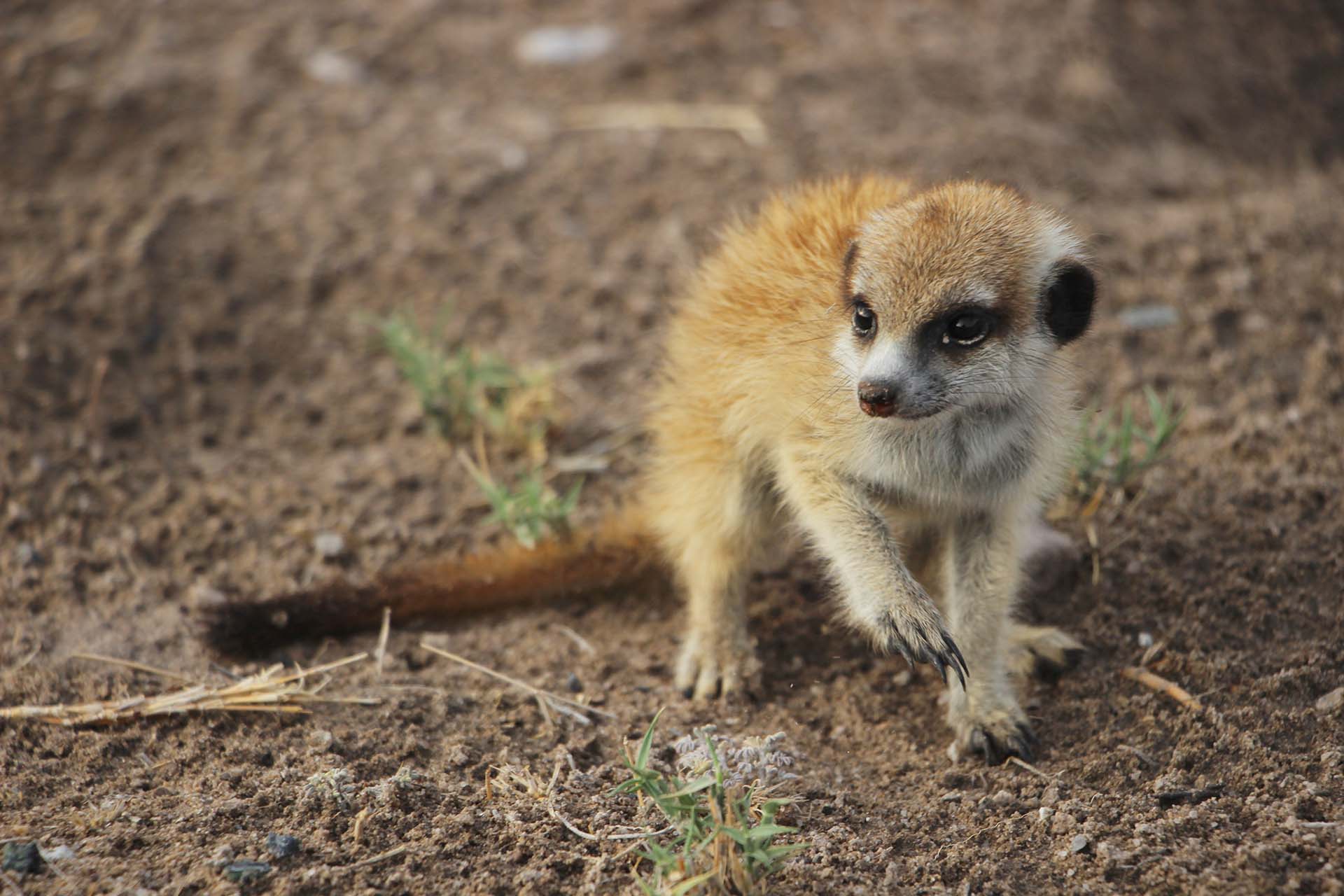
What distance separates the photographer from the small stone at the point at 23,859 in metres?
2.62

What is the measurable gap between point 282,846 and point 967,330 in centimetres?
198

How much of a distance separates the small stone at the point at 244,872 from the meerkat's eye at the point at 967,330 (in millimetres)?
1951

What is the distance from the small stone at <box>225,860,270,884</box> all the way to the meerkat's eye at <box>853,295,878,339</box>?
73.1 inches

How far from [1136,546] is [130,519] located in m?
3.25

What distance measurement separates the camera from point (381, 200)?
5.65 m

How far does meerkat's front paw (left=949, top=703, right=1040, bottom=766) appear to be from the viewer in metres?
3.26

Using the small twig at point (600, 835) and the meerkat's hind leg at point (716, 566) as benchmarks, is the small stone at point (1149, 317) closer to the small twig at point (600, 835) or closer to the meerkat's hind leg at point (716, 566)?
the meerkat's hind leg at point (716, 566)

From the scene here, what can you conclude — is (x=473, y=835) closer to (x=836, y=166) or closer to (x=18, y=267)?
(x=18, y=267)

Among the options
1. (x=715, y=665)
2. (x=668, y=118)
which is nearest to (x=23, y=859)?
(x=715, y=665)

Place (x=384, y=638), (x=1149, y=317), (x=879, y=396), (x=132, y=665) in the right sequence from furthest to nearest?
(x=1149, y=317) → (x=384, y=638) → (x=132, y=665) → (x=879, y=396)

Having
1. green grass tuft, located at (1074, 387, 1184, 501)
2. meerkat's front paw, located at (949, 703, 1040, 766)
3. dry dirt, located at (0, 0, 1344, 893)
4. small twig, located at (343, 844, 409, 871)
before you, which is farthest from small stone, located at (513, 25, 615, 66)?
small twig, located at (343, 844, 409, 871)

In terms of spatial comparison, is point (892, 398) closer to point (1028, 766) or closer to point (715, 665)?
point (1028, 766)

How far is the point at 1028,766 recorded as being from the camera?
3189 millimetres

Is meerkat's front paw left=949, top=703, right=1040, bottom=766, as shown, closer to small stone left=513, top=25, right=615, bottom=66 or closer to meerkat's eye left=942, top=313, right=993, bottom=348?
meerkat's eye left=942, top=313, right=993, bottom=348
